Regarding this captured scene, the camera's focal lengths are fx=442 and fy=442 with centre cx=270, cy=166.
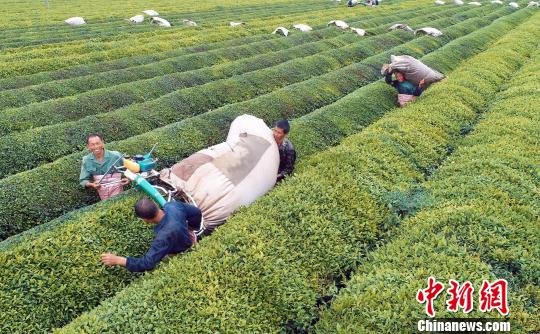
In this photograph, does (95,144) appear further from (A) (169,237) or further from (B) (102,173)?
(A) (169,237)

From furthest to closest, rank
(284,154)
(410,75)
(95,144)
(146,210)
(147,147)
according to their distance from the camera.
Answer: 1. (410,75)
2. (147,147)
3. (284,154)
4. (95,144)
5. (146,210)

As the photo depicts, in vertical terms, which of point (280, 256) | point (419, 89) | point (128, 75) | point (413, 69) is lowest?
point (128, 75)

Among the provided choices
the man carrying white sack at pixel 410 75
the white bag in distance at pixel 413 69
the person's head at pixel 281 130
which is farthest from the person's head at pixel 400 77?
the person's head at pixel 281 130

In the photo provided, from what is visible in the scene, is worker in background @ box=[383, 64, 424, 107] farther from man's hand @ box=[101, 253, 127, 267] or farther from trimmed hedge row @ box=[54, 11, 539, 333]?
man's hand @ box=[101, 253, 127, 267]

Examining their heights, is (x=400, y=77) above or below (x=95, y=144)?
below

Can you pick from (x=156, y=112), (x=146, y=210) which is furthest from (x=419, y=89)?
(x=146, y=210)

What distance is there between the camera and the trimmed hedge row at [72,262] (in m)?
5.45

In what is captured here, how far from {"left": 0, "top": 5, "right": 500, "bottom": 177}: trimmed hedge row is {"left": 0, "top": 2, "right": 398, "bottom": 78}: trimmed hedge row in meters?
4.94

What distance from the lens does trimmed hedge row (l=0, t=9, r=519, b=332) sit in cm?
545

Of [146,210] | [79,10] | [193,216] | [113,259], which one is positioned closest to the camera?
[146,210]

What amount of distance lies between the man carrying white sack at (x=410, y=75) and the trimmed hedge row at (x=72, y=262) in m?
6.14

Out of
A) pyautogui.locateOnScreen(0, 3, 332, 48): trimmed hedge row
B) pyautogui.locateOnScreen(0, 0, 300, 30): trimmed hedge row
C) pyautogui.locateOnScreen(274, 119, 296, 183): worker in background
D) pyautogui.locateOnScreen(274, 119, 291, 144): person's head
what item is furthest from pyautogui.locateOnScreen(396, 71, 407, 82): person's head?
pyautogui.locateOnScreen(0, 0, 300, 30): trimmed hedge row

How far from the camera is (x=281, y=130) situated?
25.7 ft

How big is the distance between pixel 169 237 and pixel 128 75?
1208 centimetres
